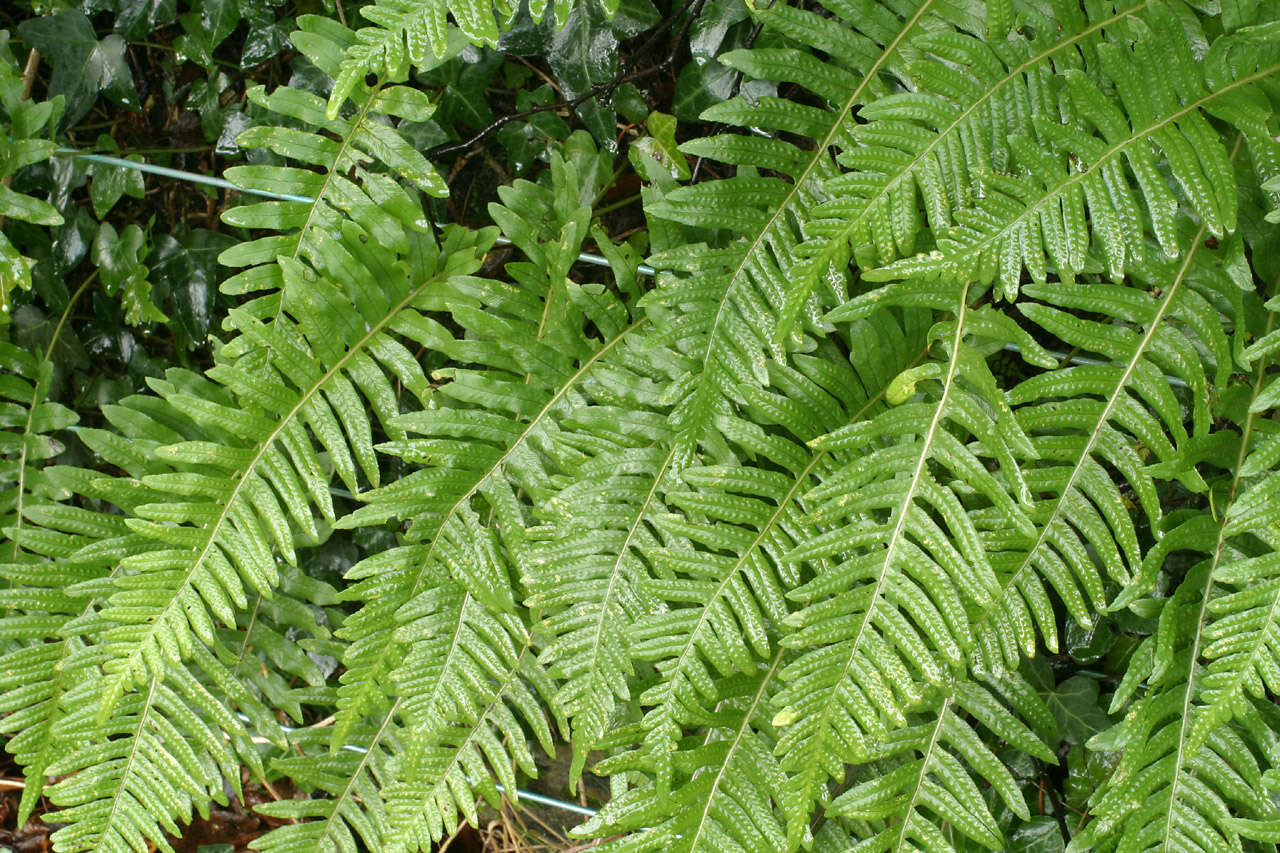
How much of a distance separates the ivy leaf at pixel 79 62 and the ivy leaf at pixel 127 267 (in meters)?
0.23

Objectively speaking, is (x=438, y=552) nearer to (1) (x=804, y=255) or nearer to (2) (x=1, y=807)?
(1) (x=804, y=255)

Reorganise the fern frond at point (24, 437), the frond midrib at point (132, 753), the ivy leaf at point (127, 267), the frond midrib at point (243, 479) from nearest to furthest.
Answer: the frond midrib at point (243, 479), the frond midrib at point (132, 753), the fern frond at point (24, 437), the ivy leaf at point (127, 267)

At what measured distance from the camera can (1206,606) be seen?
1.17 m

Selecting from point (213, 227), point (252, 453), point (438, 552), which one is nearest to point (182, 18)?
point (213, 227)

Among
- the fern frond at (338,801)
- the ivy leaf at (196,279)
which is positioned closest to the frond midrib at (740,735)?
the fern frond at (338,801)

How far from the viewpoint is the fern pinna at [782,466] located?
1.16 metres

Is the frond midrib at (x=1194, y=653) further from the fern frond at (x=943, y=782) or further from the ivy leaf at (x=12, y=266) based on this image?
the ivy leaf at (x=12, y=266)

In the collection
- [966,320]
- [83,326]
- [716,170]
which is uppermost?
[83,326]

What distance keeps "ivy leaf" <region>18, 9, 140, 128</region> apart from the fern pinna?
618mm

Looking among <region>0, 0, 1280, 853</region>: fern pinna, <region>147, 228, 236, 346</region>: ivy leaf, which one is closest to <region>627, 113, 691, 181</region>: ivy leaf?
<region>0, 0, 1280, 853</region>: fern pinna

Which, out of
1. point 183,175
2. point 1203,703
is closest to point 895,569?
point 1203,703

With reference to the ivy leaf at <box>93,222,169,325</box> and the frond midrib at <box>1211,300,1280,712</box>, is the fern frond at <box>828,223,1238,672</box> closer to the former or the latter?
the frond midrib at <box>1211,300,1280,712</box>

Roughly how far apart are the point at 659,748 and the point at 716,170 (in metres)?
1.02

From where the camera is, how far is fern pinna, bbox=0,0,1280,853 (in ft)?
3.80
